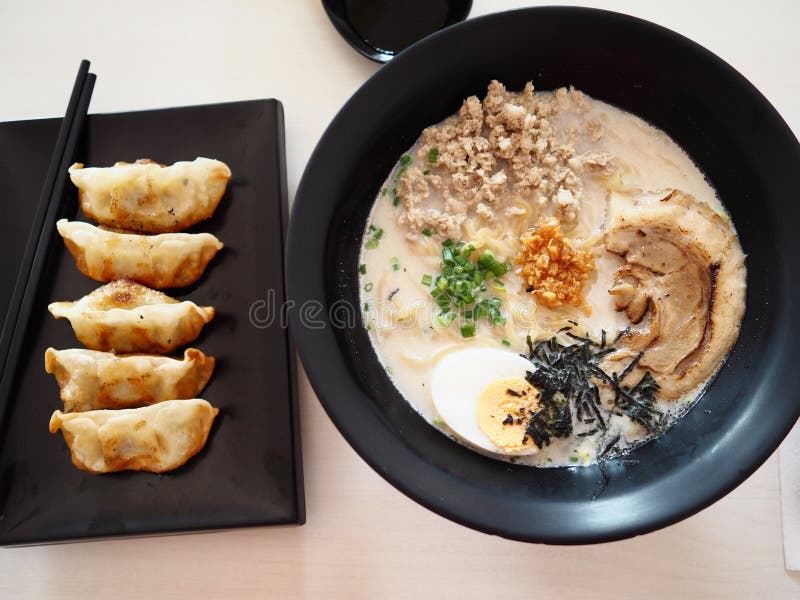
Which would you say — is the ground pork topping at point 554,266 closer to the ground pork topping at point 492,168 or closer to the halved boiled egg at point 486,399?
the ground pork topping at point 492,168

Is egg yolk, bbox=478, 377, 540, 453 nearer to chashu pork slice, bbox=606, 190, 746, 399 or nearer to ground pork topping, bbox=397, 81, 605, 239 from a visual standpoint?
chashu pork slice, bbox=606, 190, 746, 399

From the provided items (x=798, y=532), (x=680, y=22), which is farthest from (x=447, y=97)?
(x=798, y=532)

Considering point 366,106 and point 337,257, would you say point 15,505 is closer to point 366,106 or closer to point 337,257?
point 337,257

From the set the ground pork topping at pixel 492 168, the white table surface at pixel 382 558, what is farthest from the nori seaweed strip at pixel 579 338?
the white table surface at pixel 382 558

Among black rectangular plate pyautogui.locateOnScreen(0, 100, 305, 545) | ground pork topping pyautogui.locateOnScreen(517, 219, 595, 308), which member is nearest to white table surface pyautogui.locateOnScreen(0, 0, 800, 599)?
black rectangular plate pyautogui.locateOnScreen(0, 100, 305, 545)

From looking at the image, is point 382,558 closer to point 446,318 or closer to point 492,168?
point 446,318

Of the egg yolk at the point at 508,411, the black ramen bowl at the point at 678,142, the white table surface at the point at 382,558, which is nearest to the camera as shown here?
the black ramen bowl at the point at 678,142
